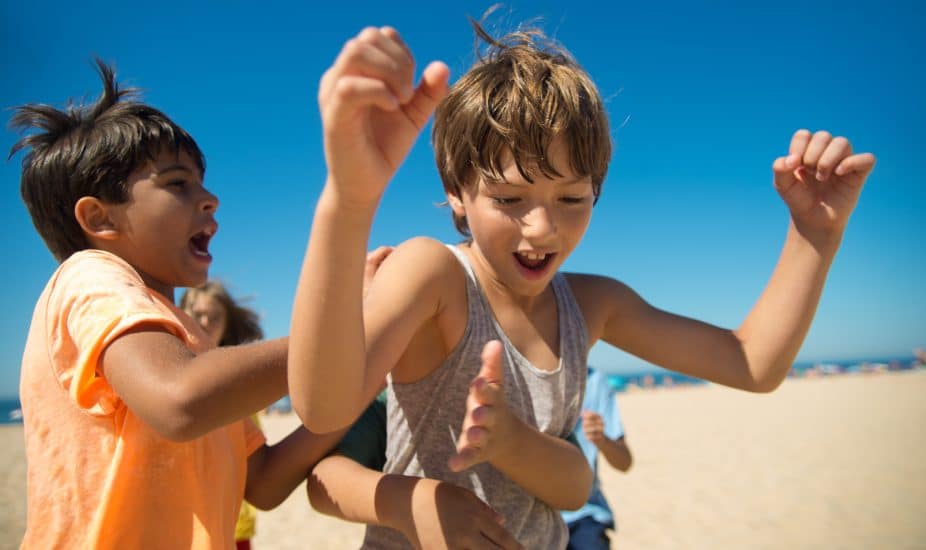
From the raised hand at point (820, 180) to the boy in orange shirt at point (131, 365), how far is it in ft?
5.04

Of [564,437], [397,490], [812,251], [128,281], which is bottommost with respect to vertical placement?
[397,490]

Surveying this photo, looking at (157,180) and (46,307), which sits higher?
(157,180)

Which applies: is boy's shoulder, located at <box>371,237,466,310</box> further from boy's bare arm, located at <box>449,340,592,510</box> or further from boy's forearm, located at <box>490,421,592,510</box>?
boy's forearm, located at <box>490,421,592,510</box>

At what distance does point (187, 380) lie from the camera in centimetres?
141

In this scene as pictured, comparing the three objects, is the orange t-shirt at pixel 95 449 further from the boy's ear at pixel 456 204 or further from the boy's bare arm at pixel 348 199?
the boy's ear at pixel 456 204

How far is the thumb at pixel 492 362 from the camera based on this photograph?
1.42 metres

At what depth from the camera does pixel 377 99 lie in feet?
3.36

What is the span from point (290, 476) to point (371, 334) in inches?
35.3

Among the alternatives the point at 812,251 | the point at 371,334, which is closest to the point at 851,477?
the point at 812,251

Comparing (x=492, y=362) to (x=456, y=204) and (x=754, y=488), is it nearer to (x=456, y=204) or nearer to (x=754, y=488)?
(x=456, y=204)

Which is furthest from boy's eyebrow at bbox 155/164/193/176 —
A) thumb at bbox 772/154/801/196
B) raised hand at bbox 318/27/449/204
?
thumb at bbox 772/154/801/196

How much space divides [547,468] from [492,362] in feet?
1.48

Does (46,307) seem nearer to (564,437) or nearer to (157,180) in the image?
(157,180)

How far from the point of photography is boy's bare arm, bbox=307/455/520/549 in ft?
5.04
